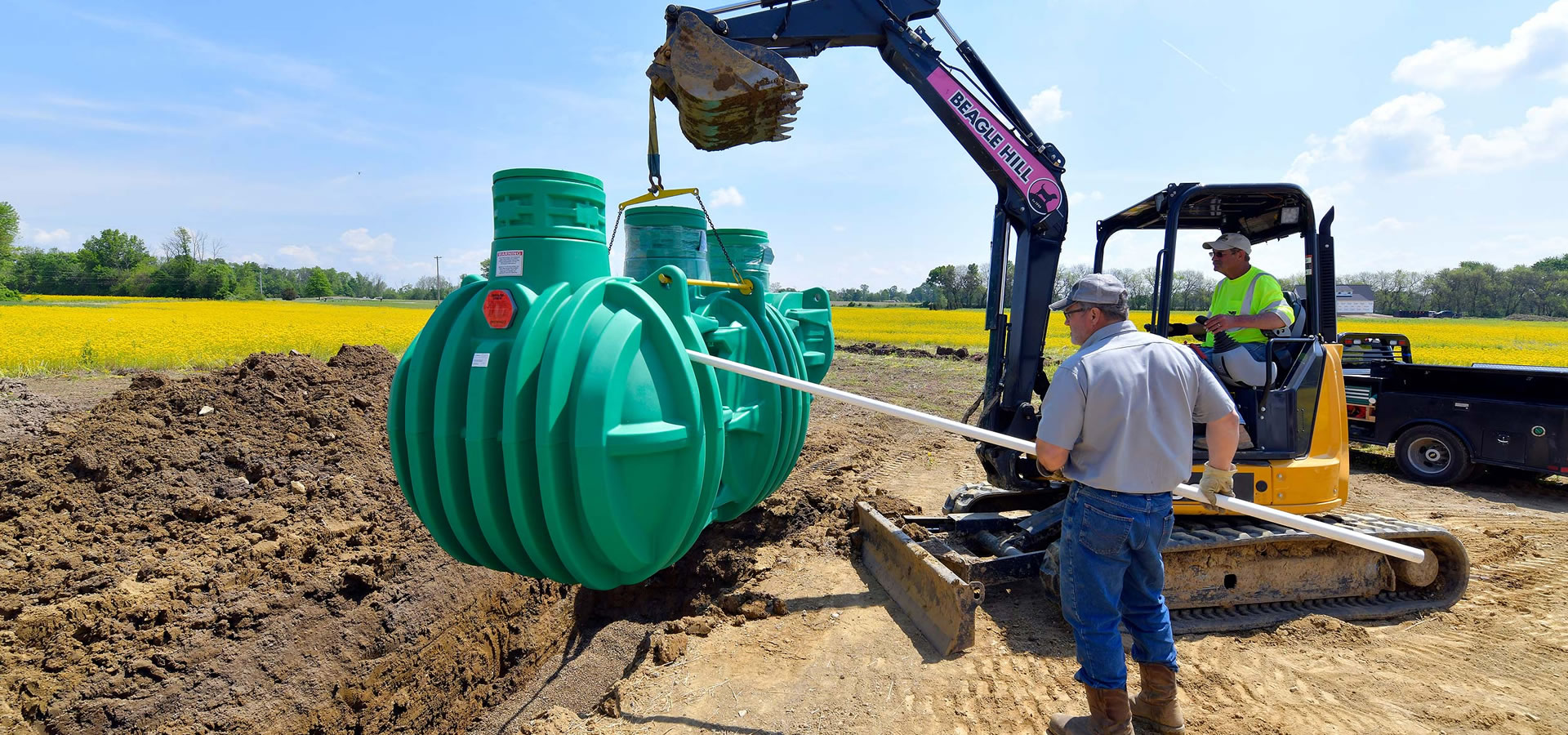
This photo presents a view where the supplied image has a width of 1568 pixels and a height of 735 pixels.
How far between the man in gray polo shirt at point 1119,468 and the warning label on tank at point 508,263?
2.33 m

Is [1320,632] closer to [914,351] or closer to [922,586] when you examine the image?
[922,586]

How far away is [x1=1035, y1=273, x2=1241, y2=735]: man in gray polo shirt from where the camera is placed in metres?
3.13

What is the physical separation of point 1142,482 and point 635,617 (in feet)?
13.4

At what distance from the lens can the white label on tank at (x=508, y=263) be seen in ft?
10.0

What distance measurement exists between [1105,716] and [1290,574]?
2.60 metres

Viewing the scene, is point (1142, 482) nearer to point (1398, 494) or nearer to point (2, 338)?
point (1398, 494)

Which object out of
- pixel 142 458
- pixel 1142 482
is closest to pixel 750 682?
pixel 1142 482

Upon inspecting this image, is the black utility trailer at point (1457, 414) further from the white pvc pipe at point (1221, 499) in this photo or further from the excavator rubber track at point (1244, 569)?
the white pvc pipe at point (1221, 499)

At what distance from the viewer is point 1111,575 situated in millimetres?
3256

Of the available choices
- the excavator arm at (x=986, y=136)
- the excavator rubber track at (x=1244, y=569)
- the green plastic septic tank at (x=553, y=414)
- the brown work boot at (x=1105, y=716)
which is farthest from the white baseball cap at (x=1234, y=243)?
the green plastic septic tank at (x=553, y=414)

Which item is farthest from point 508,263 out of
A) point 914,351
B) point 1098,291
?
point 914,351

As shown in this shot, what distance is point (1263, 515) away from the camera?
3.21m

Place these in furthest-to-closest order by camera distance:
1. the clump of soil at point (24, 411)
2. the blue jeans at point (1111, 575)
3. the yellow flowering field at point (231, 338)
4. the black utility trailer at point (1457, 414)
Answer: the yellow flowering field at point (231, 338) < the black utility trailer at point (1457, 414) < the clump of soil at point (24, 411) < the blue jeans at point (1111, 575)

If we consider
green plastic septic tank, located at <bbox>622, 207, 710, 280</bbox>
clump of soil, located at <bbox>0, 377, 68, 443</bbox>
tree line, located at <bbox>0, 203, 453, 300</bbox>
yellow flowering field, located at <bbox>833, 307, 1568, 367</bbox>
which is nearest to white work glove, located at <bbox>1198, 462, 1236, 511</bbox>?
green plastic septic tank, located at <bbox>622, 207, 710, 280</bbox>
